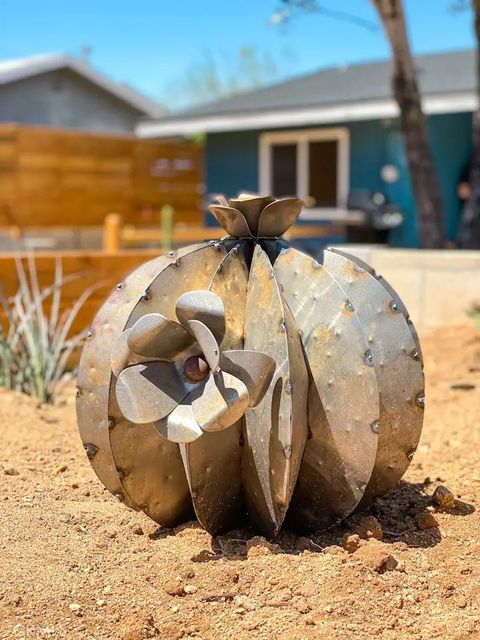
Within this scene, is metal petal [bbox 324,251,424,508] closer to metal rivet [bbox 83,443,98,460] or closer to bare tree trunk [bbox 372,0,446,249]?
metal rivet [bbox 83,443,98,460]

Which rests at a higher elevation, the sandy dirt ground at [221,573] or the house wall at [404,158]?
the house wall at [404,158]

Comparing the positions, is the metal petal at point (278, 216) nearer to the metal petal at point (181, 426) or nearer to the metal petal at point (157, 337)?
the metal petal at point (157, 337)

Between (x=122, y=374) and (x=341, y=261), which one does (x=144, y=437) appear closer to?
(x=122, y=374)

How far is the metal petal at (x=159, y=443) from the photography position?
2.80 meters

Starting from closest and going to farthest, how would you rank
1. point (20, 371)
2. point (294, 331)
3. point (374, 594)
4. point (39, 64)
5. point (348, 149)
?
point (374, 594)
point (294, 331)
point (20, 371)
point (348, 149)
point (39, 64)

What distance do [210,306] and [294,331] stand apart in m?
0.35

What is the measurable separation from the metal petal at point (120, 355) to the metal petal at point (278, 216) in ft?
2.21

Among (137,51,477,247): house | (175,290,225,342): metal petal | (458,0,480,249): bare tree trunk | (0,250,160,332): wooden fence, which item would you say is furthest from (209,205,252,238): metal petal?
(137,51,477,247): house

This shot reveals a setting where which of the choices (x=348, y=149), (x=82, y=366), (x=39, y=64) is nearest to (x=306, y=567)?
(x=82, y=366)

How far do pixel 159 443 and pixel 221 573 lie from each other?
0.48 metres

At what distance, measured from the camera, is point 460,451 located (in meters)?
4.12

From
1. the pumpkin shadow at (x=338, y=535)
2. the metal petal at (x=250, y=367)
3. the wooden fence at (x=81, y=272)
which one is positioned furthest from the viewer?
the wooden fence at (x=81, y=272)

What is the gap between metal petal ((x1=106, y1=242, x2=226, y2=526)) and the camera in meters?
2.80

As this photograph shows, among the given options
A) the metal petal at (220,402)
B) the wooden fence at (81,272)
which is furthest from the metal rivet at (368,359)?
the wooden fence at (81,272)
